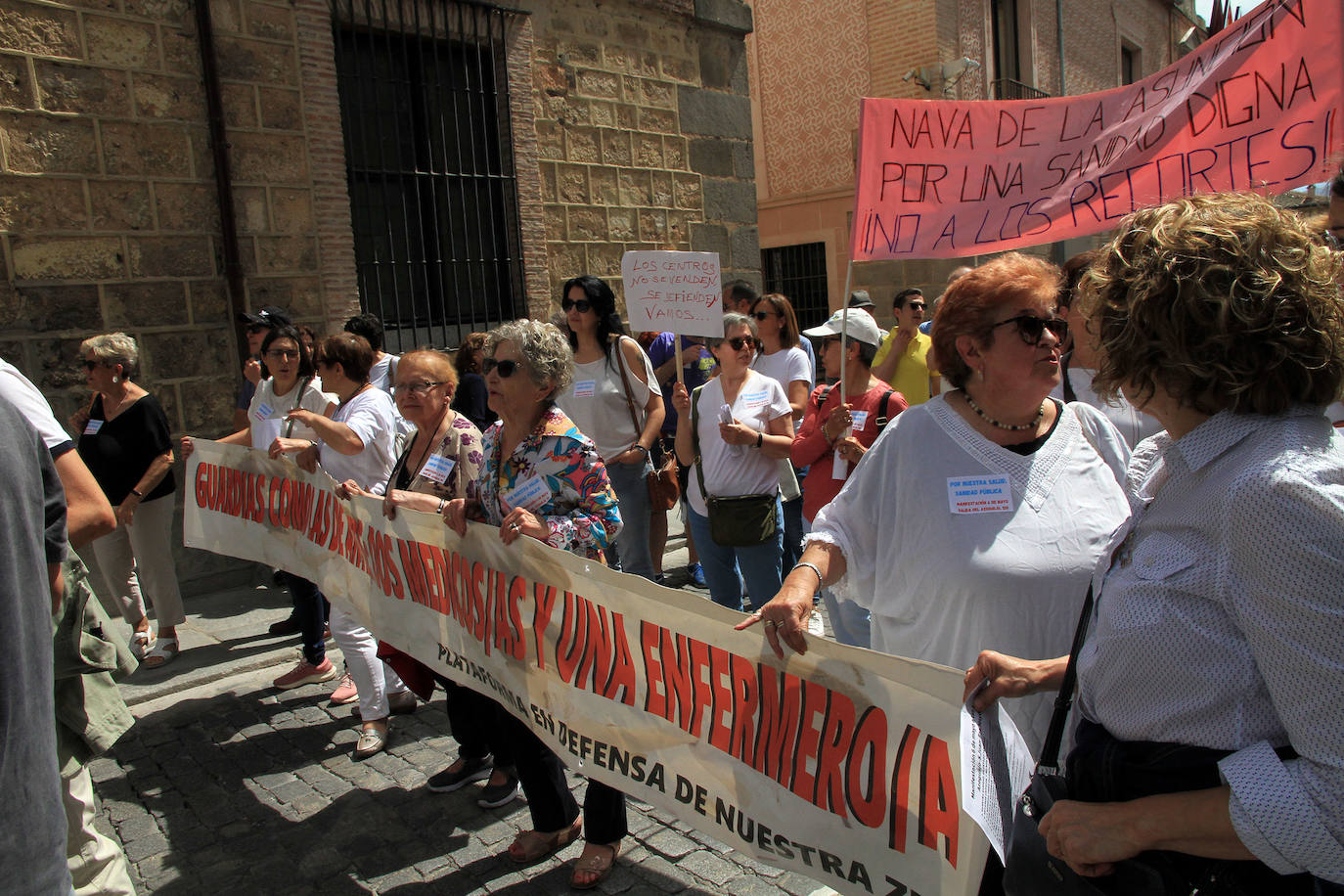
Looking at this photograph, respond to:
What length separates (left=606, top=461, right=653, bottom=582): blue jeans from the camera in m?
5.12

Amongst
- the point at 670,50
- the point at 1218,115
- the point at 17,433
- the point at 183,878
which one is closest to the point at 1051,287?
the point at 1218,115

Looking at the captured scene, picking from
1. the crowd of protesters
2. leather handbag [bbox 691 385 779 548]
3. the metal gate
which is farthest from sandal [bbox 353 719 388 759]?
the metal gate

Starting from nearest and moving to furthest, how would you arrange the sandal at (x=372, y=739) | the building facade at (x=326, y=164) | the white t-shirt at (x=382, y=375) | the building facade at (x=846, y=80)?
the sandal at (x=372, y=739), the white t-shirt at (x=382, y=375), the building facade at (x=326, y=164), the building facade at (x=846, y=80)

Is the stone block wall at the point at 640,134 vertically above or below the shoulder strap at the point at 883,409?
above

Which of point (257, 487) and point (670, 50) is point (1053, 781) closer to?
point (257, 487)

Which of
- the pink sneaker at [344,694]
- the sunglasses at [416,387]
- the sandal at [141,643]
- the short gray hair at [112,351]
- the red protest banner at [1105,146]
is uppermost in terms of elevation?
the red protest banner at [1105,146]

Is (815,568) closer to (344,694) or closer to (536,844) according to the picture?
(536,844)

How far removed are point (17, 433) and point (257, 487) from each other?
3155mm

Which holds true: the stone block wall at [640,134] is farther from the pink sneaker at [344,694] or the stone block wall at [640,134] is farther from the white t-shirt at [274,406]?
the pink sneaker at [344,694]

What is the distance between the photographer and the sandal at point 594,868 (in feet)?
9.81

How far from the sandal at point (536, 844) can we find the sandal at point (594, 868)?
15cm

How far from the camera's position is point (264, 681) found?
17.0ft

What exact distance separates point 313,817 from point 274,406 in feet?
7.93

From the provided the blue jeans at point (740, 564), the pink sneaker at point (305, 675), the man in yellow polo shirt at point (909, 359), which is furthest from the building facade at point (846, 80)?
the pink sneaker at point (305, 675)
